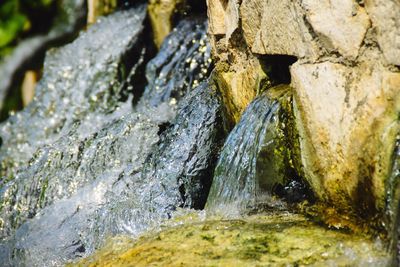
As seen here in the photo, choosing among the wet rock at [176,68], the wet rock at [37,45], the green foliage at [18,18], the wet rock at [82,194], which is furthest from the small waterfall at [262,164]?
the green foliage at [18,18]

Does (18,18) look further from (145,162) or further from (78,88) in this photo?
(145,162)

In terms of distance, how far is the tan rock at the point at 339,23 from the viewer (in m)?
2.68

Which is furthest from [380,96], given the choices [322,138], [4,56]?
[4,56]

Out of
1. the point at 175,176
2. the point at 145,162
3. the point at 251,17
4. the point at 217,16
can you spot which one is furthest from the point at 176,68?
the point at 251,17

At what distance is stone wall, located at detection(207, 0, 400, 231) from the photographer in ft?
8.34

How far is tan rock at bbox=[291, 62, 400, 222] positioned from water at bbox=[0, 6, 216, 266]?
1.25 meters

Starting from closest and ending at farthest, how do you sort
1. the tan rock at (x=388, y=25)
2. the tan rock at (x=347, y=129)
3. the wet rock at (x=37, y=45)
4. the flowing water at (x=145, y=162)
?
the tan rock at (x=388, y=25), the tan rock at (x=347, y=129), the flowing water at (x=145, y=162), the wet rock at (x=37, y=45)

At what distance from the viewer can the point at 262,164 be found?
3.27 m

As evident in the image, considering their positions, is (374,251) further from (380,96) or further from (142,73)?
(142,73)

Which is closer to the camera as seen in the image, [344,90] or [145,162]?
[344,90]

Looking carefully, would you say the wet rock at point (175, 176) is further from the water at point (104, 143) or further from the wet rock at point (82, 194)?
the wet rock at point (82, 194)

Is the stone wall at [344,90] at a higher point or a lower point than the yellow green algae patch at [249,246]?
higher

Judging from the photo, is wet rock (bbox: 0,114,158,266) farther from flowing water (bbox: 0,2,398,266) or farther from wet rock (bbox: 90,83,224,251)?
wet rock (bbox: 90,83,224,251)

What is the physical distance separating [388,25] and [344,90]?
0.41 m
